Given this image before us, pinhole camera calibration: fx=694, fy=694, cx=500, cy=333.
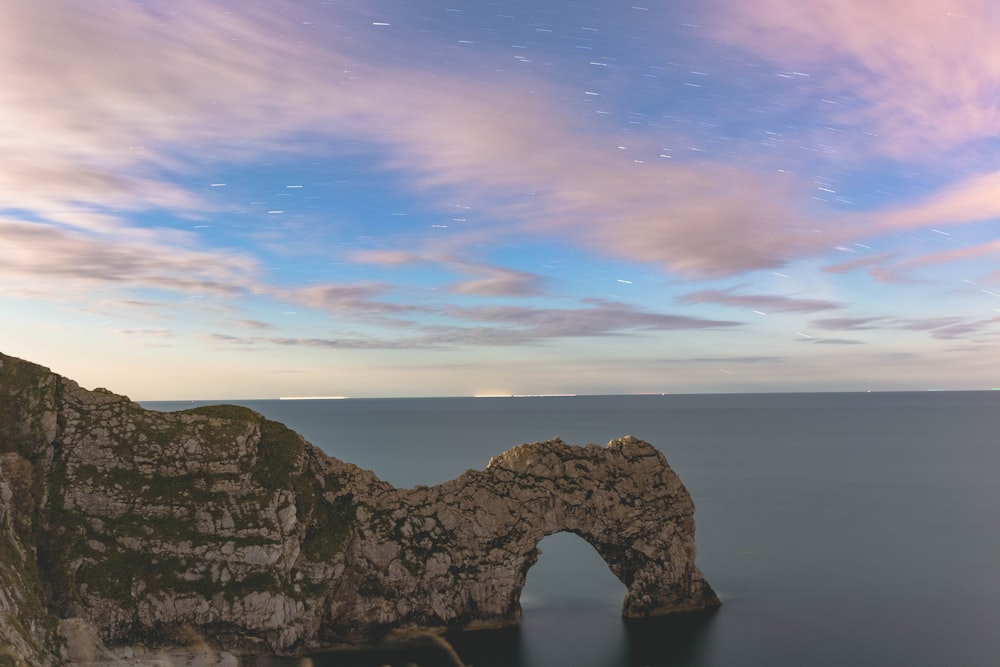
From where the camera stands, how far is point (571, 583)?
173 ft

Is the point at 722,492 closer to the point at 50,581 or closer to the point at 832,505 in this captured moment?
the point at 832,505

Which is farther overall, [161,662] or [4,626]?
[161,662]

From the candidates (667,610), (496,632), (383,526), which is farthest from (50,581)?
(667,610)

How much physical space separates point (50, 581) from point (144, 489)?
5376 millimetres

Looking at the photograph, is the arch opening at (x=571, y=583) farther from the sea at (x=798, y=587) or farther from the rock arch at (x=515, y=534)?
the rock arch at (x=515, y=534)

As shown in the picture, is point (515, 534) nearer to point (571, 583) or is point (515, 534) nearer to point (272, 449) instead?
point (272, 449)

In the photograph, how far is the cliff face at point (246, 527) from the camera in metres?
32.5

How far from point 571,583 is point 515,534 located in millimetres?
14763

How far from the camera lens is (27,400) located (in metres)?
34.0

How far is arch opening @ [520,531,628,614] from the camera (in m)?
47.3

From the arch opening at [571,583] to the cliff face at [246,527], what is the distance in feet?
17.6

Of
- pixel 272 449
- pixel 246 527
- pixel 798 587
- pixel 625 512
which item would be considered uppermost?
pixel 272 449

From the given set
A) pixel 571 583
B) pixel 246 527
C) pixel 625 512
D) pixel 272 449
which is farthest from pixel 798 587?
pixel 246 527

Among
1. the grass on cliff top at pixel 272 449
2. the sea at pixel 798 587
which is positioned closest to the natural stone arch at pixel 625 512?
the sea at pixel 798 587
